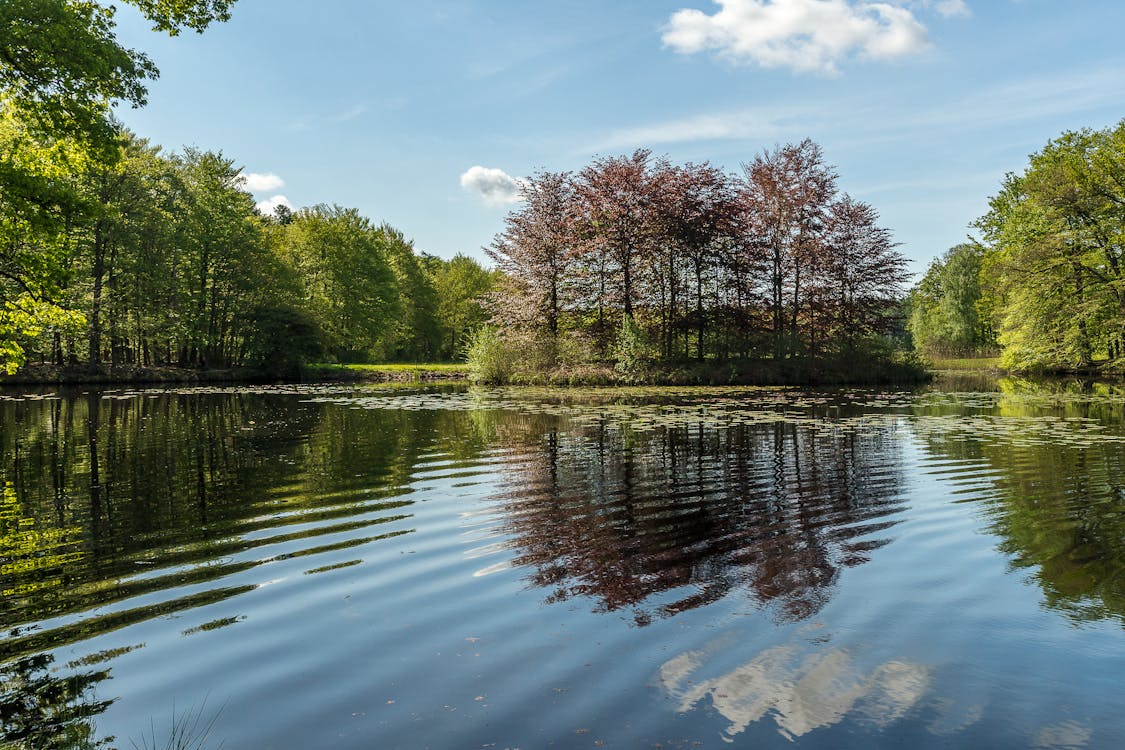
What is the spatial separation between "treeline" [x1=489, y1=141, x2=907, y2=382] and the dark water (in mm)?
22915

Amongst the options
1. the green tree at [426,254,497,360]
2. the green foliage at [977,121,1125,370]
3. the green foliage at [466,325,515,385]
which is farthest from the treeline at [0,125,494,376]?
the green foliage at [977,121,1125,370]

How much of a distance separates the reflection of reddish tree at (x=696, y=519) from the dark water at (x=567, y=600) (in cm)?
5

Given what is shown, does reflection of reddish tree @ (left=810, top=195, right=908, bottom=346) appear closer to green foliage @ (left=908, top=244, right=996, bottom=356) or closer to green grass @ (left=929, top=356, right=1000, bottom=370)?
green grass @ (left=929, top=356, right=1000, bottom=370)

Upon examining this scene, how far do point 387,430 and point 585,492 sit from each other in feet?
29.2

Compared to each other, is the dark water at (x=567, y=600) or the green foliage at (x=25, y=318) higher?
the green foliage at (x=25, y=318)

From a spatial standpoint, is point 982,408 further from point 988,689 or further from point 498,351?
point 498,351

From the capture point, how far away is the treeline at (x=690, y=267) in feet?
112

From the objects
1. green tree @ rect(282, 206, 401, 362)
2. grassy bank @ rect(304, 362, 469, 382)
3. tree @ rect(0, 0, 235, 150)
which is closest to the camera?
tree @ rect(0, 0, 235, 150)

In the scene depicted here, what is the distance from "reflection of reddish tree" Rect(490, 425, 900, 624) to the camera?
5.58 metres

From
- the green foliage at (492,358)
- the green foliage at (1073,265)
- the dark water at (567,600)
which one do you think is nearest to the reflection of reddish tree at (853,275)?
the green foliage at (1073,265)

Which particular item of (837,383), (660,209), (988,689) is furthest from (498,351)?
(988,689)

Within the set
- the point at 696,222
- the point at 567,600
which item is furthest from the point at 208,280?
the point at 567,600

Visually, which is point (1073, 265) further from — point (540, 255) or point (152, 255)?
point (152, 255)

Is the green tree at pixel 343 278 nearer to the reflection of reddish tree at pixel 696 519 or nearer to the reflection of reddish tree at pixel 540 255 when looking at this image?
the reflection of reddish tree at pixel 540 255
